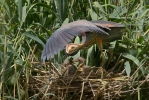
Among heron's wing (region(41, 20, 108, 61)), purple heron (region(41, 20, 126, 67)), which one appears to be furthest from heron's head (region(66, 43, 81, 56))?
heron's wing (region(41, 20, 108, 61))

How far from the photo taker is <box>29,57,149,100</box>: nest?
14.1 feet

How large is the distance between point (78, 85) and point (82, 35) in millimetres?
362

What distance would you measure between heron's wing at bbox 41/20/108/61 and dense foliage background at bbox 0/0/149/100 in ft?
0.47

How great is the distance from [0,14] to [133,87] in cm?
108

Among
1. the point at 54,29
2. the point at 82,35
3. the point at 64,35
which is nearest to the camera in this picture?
the point at 64,35

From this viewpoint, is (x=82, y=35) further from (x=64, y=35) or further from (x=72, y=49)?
(x=64, y=35)

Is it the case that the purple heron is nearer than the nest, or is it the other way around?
the purple heron

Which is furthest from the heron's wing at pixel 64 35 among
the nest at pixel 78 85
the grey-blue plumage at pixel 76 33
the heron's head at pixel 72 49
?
the nest at pixel 78 85

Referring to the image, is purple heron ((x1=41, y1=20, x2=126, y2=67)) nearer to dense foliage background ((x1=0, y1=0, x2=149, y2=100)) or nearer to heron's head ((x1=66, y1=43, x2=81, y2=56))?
heron's head ((x1=66, y1=43, x2=81, y2=56))

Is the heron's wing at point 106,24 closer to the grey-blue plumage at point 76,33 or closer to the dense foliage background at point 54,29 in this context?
the grey-blue plumage at point 76,33

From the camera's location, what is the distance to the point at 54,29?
4695 mm

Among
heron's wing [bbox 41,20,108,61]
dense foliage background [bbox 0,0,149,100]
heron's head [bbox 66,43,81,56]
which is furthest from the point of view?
heron's head [bbox 66,43,81,56]

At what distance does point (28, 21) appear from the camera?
4.70 m

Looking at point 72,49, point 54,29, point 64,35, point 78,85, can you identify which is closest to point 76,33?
point 64,35
